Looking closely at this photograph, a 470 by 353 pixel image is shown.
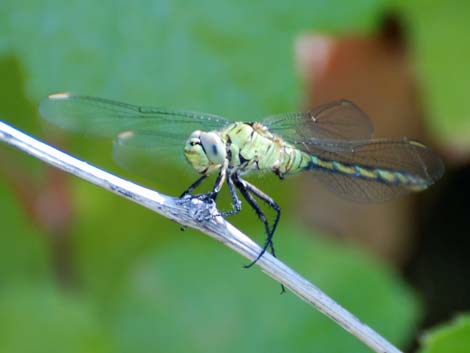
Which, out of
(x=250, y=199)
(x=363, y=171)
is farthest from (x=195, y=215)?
Result: (x=363, y=171)

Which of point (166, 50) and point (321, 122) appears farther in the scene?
Answer: point (166, 50)

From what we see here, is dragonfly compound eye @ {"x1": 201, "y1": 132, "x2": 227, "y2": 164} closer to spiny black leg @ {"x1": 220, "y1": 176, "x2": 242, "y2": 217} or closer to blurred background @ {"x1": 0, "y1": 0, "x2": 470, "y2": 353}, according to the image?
spiny black leg @ {"x1": 220, "y1": 176, "x2": 242, "y2": 217}

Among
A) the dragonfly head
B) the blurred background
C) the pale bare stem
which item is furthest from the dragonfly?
the pale bare stem

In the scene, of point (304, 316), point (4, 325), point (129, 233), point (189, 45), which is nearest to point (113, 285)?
point (129, 233)

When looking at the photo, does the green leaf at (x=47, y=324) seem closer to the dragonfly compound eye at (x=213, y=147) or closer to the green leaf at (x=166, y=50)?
the green leaf at (x=166, y=50)

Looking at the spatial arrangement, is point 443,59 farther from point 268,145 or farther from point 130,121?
point 130,121

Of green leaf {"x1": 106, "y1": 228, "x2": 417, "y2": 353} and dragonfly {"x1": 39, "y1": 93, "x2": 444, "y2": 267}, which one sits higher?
dragonfly {"x1": 39, "y1": 93, "x2": 444, "y2": 267}
